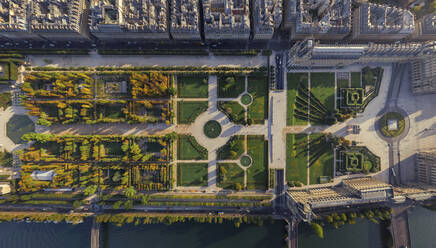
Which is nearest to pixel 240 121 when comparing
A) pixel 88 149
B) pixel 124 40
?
pixel 124 40

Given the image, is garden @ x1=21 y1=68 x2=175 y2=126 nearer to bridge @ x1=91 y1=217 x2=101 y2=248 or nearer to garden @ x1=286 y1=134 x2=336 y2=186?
bridge @ x1=91 y1=217 x2=101 y2=248

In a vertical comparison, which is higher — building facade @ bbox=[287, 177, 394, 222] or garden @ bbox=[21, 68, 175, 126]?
garden @ bbox=[21, 68, 175, 126]

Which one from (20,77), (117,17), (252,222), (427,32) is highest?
(117,17)

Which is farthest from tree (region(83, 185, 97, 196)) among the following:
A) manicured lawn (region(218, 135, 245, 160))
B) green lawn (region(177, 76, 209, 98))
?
manicured lawn (region(218, 135, 245, 160))

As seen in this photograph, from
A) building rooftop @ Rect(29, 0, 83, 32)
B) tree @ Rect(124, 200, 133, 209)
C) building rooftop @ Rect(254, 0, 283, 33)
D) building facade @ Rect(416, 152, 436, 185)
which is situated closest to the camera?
building rooftop @ Rect(29, 0, 83, 32)

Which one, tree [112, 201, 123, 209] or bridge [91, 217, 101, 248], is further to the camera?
bridge [91, 217, 101, 248]

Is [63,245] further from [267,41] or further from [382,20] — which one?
[382,20]

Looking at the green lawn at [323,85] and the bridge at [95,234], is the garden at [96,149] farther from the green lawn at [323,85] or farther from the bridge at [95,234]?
the green lawn at [323,85]
